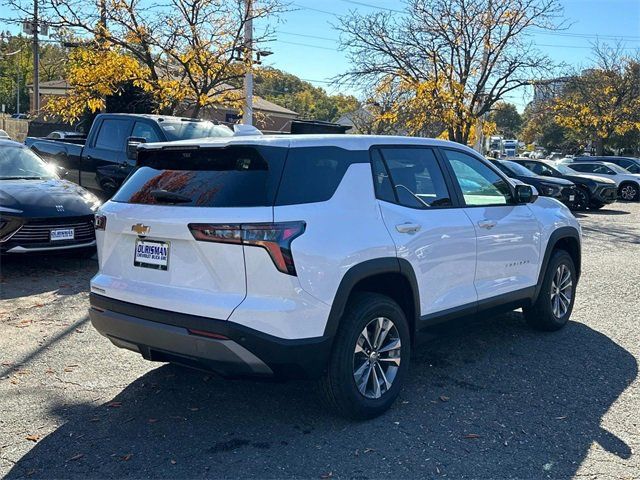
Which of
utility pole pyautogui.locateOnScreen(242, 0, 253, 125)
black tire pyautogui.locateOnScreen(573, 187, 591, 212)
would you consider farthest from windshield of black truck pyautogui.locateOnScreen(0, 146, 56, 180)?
black tire pyautogui.locateOnScreen(573, 187, 591, 212)

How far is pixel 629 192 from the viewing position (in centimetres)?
2409

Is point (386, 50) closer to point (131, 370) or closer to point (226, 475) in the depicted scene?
point (131, 370)

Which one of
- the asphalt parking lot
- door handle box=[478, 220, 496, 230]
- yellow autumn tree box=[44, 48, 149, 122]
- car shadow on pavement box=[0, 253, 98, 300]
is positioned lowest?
car shadow on pavement box=[0, 253, 98, 300]

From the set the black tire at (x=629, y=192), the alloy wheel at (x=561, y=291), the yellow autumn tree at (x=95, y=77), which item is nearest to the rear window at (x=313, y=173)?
Result: the alloy wheel at (x=561, y=291)

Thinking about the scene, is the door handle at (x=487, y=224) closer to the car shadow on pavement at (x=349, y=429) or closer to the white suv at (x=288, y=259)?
the white suv at (x=288, y=259)

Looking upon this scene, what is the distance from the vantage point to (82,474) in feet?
10.7

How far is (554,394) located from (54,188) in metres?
6.61

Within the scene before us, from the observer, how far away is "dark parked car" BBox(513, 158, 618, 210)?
1925cm

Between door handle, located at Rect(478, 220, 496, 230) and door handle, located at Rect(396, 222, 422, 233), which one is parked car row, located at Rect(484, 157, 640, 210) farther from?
door handle, located at Rect(396, 222, 422, 233)

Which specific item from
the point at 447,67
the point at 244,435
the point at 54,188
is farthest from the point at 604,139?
the point at 244,435

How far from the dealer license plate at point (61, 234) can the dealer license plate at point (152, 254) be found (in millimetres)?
4271

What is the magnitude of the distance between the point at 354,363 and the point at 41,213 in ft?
16.9

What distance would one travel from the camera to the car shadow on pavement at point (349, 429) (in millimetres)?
3393

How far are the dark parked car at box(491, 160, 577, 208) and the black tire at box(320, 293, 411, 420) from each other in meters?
14.3
